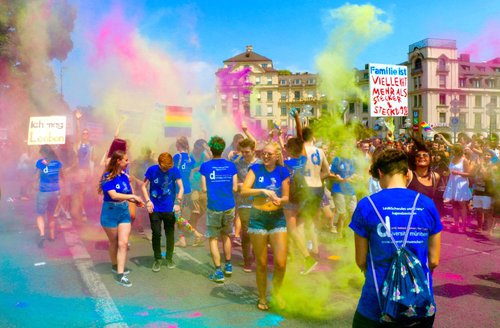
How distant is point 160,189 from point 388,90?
6305 mm

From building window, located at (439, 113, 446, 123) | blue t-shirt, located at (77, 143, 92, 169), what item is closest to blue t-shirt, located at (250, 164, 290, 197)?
blue t-shirt, located at (77, 143, 92, 169)

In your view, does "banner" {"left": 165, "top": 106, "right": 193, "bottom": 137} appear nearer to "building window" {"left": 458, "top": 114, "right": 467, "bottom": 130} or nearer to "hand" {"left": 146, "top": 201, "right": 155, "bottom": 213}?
"hand" {"left": 146, "top": 201, "right": 155, "bottom": 213}

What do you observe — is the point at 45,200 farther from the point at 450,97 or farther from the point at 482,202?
the point at 450,97

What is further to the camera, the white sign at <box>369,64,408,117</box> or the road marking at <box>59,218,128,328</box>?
the white sign at <box>369,64,408,117</box>

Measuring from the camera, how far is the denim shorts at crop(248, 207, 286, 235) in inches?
175

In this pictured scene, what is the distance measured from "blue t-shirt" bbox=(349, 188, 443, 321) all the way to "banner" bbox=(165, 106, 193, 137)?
10406 mm

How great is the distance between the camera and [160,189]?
238 inches

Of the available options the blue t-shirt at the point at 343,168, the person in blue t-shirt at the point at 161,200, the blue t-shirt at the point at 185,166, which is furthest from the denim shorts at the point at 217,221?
the blue t-shirt at the point at 343,168

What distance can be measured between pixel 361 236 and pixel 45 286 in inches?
166

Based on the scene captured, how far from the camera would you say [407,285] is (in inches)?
90.7

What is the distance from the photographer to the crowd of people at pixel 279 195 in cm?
249

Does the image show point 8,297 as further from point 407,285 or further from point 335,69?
point 335,69

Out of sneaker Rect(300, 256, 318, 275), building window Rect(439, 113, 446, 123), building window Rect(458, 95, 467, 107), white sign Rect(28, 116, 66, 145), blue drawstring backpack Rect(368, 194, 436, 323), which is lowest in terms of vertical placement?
sneaker Rect(300, 256, 318, 275)

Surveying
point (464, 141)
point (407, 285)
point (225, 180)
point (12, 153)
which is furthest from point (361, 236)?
point (12, 153)
